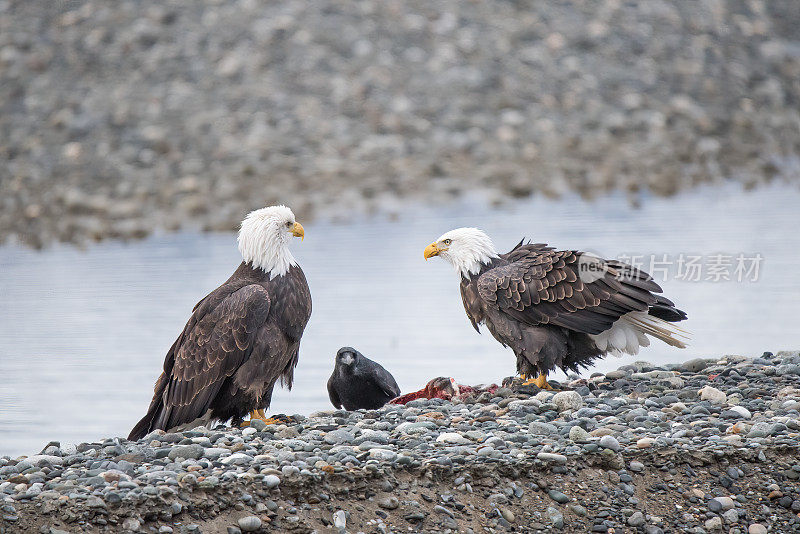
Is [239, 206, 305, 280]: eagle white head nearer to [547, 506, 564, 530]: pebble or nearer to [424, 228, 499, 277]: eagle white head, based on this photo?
[424, 228, 499, 277]: eagle white head

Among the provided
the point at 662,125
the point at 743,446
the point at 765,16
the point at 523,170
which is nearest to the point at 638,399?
the point at 743,446

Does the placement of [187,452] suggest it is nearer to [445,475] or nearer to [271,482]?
[271,482]

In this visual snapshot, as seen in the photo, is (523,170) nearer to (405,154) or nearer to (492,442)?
(405,154)

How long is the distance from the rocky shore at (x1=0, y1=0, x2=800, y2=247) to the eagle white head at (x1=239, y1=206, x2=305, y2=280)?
3.64 m

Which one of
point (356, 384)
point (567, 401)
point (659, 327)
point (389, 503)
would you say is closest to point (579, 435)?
point (567, 401)

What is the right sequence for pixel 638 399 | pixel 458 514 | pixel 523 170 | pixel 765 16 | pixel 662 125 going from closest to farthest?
1. pixel 458 514
2. pixel 638 399
3. pixel 523 170
4. pixel 662 125
5. pixel 765 16

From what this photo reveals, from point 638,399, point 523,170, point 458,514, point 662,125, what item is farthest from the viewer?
point 662,125

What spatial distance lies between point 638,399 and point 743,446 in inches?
26.2

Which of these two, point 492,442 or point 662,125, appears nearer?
point 492,442

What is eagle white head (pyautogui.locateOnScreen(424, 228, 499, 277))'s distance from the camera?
471 centimetres

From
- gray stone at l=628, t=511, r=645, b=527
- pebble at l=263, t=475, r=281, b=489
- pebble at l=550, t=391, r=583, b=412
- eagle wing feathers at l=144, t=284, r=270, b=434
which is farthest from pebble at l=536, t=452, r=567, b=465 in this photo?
eagle wing feathers at l=144, t=284, r=270, b=434

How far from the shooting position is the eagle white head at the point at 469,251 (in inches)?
185

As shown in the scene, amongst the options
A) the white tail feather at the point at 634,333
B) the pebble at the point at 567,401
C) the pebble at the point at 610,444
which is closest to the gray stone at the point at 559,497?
the pebble at the point at 610,444

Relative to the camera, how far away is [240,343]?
4246 millimetres
